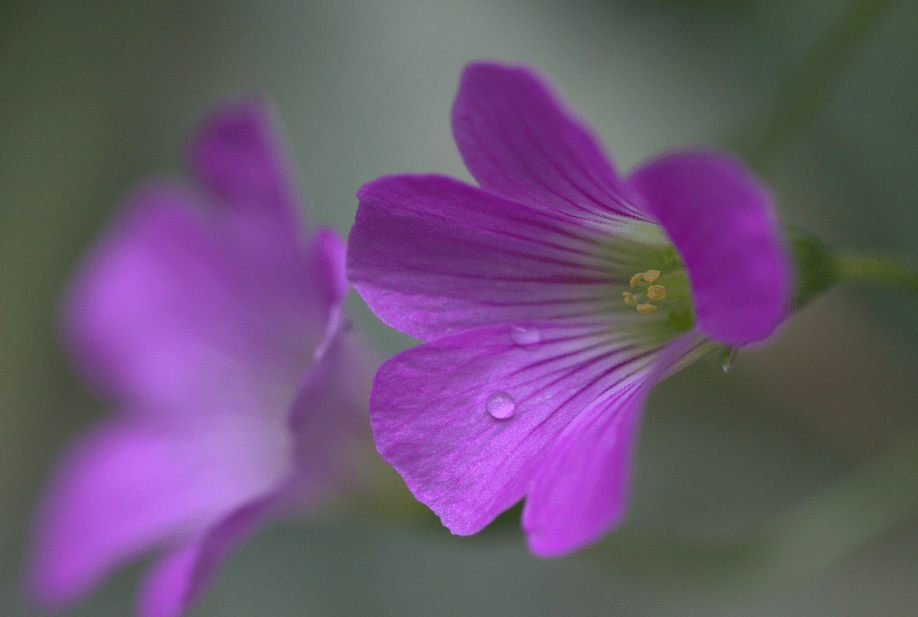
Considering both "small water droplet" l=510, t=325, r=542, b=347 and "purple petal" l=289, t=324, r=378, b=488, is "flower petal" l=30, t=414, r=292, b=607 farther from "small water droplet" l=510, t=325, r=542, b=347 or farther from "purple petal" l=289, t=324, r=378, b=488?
"small water droplet" l=510, t=325, r=542, b=347

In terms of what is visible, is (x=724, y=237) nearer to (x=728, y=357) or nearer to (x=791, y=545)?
(x=728, y=357)

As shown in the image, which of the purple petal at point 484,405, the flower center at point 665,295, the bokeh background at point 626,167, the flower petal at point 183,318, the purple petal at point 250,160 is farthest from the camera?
the bokeh background at point 626,167

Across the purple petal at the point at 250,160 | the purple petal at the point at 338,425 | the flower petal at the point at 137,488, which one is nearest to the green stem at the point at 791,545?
the purple petal at the point at 338,425

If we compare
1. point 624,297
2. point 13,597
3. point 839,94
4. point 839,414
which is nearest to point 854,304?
point 839,414

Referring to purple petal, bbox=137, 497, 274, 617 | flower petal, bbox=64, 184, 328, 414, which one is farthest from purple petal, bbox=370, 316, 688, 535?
flower petal, bbox=64, 184, 328, 414

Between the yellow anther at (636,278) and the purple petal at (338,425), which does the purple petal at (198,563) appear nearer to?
the purple petal at (338,425)

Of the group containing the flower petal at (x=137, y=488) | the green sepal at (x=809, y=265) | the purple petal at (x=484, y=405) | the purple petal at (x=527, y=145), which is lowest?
the flower petal at (x=137, y=488)
